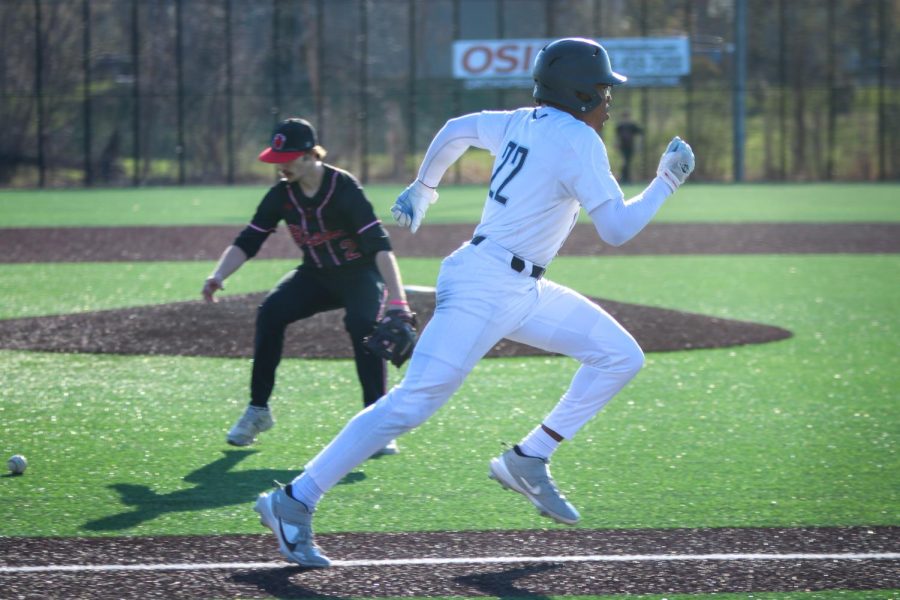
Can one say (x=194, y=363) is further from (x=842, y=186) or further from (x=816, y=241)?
(x=842, y=186)

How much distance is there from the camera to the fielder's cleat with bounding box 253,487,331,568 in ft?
16.1

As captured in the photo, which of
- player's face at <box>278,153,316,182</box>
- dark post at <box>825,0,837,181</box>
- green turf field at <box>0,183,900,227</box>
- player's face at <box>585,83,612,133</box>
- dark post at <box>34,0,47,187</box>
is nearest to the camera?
player's face at <box>585,83,612,133</box>

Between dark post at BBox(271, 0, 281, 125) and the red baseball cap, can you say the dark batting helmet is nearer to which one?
the red baseball cap

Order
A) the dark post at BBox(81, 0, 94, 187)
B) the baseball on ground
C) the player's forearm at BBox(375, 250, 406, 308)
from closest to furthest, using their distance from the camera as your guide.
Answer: the player's forearm at BBox(375, 250, 406, 308)
the baseball on ground
the dark post at BBox(81, 0, 94, 187)

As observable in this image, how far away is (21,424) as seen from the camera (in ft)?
25.1

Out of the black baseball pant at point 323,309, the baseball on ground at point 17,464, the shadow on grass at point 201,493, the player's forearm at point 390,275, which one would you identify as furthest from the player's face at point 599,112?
the baseball on ground at point 17,464

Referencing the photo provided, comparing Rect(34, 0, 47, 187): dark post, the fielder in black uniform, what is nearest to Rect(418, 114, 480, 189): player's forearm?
the fielder in black uniform

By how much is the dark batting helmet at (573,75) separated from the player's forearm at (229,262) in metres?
2.39

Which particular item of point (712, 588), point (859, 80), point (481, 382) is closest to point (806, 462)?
point (712, 588)

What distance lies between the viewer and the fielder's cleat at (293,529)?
16.1 ft

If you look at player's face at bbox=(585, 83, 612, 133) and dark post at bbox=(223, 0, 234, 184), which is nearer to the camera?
player's face at bbox=(585, 83, 612, 133)

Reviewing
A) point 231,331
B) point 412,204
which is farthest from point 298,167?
point 231,331

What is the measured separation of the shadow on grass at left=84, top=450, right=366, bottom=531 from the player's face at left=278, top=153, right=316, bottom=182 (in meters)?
1.60

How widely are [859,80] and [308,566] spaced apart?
42593mm
